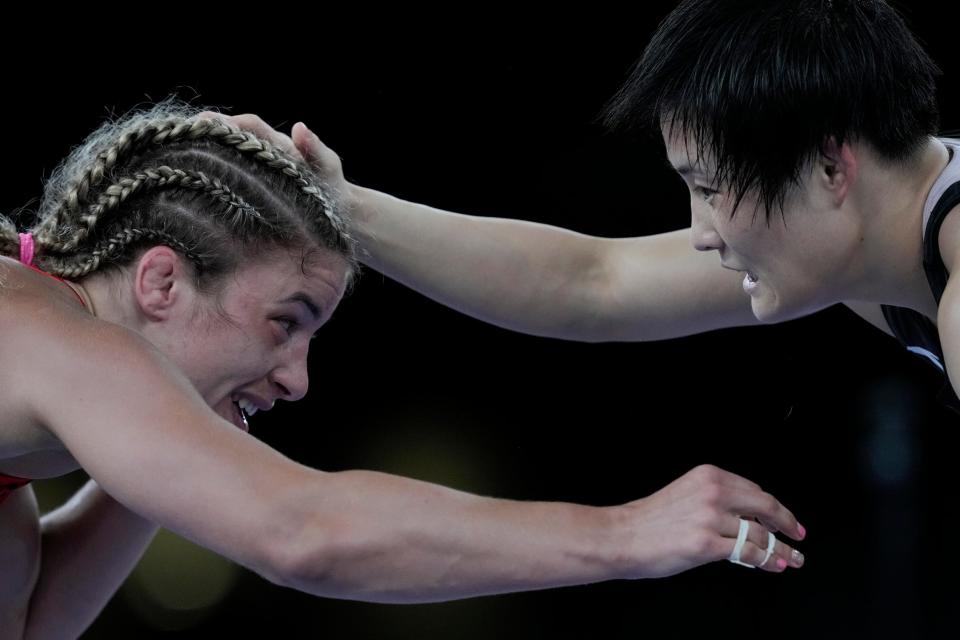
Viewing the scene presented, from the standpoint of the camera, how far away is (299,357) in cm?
129

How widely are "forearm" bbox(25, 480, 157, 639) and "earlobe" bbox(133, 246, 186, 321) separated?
36 centimetres

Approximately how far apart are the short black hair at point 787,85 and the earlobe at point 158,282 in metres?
0.59

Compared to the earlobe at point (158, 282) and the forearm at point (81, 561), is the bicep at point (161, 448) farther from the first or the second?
the forearm at point (81, 561)

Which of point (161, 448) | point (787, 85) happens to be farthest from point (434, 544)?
point (787, 85)

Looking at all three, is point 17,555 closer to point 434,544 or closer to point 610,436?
point 434,544

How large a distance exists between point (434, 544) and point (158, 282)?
494mm

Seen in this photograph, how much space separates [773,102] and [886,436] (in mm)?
2215

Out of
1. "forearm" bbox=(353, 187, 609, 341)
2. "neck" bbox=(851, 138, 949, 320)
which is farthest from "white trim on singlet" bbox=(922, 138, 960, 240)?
"forearm" bbox=(353, 187, 609, 341)

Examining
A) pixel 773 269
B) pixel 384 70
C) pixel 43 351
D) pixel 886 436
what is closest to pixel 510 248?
pixel 773 269

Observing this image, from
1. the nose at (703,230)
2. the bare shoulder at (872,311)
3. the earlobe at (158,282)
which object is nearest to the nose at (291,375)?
the earlobe at (158,282)

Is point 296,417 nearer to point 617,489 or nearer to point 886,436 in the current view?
point 617,489

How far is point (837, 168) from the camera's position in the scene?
130 cm

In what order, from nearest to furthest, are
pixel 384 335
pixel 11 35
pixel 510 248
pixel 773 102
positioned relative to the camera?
pixel 773 102 < pixel 510 248 < pixel 11 35 < pixel 384 335

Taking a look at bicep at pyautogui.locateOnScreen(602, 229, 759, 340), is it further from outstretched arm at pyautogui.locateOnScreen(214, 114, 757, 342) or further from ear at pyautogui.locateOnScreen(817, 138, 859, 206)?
ear at pyautogui.locateOnScreen(817, 138, 859, 206)
